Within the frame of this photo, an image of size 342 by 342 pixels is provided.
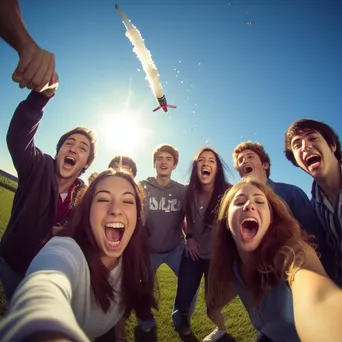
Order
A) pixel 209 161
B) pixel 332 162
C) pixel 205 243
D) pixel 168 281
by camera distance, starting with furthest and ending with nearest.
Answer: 1. pixel 168 281
2. pixel 209 161
3. pixel 205 243
4. pixel 332 162

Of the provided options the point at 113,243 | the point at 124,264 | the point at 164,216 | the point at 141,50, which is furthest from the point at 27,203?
the point at 141,50

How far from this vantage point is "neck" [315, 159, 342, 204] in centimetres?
334

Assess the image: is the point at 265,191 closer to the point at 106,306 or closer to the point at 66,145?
the point at 106,306

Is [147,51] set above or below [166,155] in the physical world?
above

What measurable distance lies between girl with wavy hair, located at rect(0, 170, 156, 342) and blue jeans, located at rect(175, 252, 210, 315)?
140 centimetres

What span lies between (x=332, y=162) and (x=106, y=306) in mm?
3852

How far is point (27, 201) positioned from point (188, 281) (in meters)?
3.11

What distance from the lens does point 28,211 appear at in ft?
8.92

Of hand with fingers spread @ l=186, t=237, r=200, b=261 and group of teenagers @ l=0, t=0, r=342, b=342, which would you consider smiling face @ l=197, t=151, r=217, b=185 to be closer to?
group of teenagers @ l=0, t=0, r=342, b=342

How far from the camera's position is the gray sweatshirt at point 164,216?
181 inches

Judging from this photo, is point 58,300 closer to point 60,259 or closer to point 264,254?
point 60,259

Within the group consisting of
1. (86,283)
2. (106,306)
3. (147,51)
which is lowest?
(106,306)

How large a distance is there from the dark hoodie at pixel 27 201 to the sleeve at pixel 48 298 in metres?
1.14

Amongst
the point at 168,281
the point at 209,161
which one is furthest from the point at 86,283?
the point at 168,281
